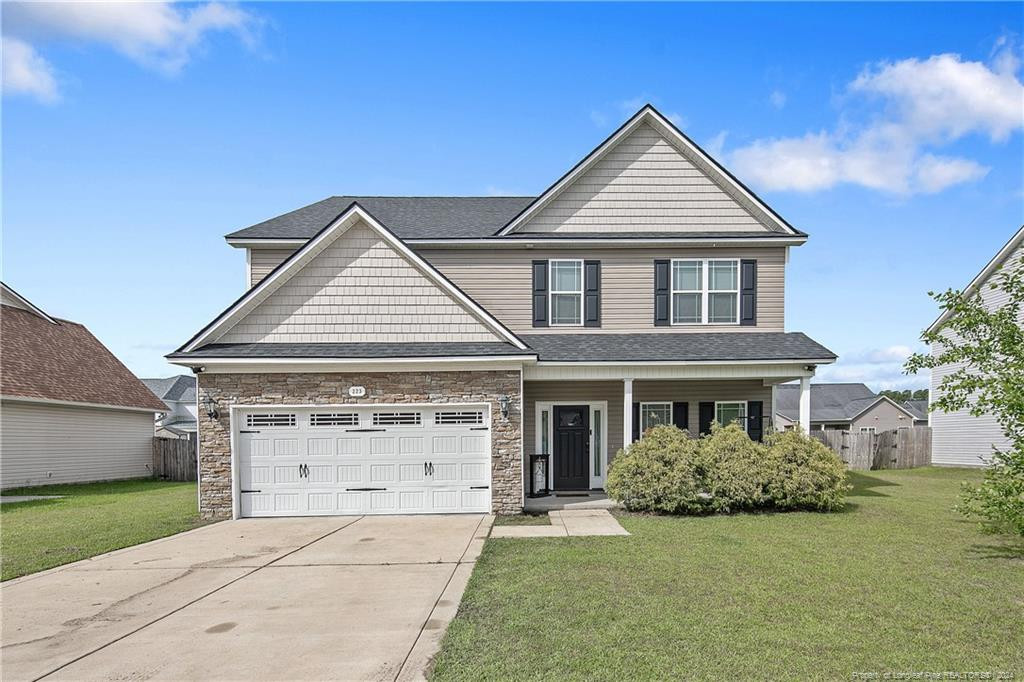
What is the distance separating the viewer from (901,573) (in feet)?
26.8

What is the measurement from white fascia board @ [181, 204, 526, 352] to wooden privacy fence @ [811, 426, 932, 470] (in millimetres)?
16546

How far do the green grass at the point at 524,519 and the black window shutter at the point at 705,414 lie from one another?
5469mm

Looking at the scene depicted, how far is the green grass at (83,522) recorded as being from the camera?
10188 mm

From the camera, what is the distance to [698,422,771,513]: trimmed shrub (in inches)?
509

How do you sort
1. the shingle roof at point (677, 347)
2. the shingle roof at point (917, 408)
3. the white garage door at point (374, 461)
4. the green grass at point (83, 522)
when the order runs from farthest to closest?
the shingle roof at point (917, 408)
the shingle roof at point (677, 347)
the white garage door at point (374, 461)
the green grass at point (83, 522)

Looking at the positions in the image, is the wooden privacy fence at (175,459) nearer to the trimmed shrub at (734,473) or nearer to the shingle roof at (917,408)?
the trimmed shrub at (734,473)

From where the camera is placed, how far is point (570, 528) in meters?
11.6

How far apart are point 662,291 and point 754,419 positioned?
160 inches

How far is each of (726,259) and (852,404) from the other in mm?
36811

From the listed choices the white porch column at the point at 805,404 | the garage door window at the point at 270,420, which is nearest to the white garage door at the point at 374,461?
the garage door window at the point at 270,420

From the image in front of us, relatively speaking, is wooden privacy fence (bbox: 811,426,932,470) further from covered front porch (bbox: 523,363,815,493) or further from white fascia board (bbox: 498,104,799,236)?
white fascia board (bbox: 498,104,799,236)

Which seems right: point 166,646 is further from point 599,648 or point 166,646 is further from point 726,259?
point 726,259

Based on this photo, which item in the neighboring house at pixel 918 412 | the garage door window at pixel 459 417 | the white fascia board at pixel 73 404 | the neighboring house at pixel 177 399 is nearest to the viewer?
the garage door window at pixel 459 417

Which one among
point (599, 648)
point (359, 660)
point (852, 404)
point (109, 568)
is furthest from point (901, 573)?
point (852, 404)
